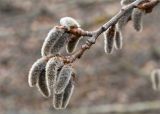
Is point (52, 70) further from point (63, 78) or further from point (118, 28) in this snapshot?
point (118, 28)

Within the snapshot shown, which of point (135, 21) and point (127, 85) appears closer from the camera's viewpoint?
point (135, 21)

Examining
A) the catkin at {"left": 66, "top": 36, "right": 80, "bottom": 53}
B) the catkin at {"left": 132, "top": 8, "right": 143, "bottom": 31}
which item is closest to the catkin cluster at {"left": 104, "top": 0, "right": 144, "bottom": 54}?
the catkin at {"left": 132, "top": 8, "right": 143, "bottom": 31}

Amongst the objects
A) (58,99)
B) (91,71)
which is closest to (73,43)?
(58,99)

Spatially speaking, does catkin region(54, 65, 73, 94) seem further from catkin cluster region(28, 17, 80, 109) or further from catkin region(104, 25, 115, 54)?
catkin region(104, 25, 115, 54)

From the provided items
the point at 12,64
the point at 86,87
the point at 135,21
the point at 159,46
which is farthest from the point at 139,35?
the point at 135,21

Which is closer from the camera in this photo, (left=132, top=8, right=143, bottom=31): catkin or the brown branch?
the brown branch

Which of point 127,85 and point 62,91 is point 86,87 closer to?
point 127,85
